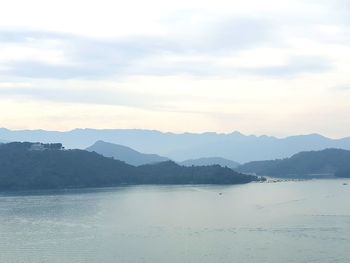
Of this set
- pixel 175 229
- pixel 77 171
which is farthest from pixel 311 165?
pixel 175 229

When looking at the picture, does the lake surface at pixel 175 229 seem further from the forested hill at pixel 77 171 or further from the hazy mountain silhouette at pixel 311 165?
the hazy mountain silhouette at pixel 311 165

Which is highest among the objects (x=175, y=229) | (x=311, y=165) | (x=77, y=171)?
(x=311, y=165)

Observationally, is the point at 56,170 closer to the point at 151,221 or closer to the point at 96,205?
the point at 96,205

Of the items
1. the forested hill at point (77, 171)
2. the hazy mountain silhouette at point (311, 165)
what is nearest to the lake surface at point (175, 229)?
the forested hill at point (77, 171)

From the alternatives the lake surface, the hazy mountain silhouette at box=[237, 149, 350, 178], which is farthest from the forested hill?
the hazy mountain silhouette at box=[237, 149, 350, 178]

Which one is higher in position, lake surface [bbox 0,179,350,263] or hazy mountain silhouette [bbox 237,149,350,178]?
hazy mountain silhouette [bbox 237,149,350,178]

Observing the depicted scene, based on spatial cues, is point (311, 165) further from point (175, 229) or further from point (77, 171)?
point (175, 229)

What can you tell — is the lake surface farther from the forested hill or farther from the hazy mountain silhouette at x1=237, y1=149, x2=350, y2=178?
the hazy mountain silhouette at x1=237, y1=149, x2=350, y2=178
